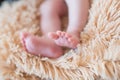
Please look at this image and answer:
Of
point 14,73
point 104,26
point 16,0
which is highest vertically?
point 16,0

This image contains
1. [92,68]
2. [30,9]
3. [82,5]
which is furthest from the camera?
[30,9]

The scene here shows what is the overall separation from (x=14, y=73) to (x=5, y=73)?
0.03 m

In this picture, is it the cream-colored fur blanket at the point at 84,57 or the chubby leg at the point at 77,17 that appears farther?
the chubby leg at the point at 77,17

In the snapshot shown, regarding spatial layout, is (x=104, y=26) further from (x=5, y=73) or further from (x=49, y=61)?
(x=5, y=73)

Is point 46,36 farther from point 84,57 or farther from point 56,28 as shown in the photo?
point 84,57

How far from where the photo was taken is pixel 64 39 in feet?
2.60

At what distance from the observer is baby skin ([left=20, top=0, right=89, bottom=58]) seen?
802mm

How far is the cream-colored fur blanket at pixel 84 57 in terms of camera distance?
0.75 m

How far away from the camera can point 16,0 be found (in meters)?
1.02

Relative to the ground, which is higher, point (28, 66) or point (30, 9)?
point (30, 9)

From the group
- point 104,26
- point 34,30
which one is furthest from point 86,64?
point 34,30

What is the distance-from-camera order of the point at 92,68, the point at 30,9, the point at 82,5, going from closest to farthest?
the point at 92,68
the point at 82,5
the point at 30,9

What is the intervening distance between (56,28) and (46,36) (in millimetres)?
49

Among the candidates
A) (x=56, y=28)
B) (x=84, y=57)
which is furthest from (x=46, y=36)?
(x=84, y=57)
